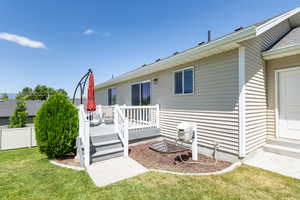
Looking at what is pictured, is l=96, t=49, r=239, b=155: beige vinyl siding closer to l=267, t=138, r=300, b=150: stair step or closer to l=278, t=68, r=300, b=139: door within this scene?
l=267, t=138, r=300, b=150: stair step

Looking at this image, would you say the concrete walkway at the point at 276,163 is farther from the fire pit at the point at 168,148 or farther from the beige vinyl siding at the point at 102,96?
the beige vinyl siding at the point at 102,96

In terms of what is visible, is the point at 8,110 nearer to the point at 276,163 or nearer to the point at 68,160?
the point at 68,160

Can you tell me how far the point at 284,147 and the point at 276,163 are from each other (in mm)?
789

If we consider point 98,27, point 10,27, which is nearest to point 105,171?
point 98,27

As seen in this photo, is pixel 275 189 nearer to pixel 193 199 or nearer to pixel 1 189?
pixel 193 199

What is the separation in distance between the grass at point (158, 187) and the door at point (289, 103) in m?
1.92

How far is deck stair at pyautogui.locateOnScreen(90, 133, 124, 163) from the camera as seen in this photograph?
4.15 meters

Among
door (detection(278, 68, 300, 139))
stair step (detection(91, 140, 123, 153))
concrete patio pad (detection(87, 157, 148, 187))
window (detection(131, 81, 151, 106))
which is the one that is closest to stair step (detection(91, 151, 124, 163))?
concrete patio pad (detection(87, 157, 148, 187))

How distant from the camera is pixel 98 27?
1098 centimetres

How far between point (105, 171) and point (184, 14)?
9.35 metres

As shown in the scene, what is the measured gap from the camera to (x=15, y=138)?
314 inches

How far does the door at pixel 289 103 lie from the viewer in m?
4.27

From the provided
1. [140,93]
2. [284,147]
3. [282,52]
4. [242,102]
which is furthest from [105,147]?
[282,52]

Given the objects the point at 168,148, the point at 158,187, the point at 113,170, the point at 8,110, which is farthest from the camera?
the point at 8,110
